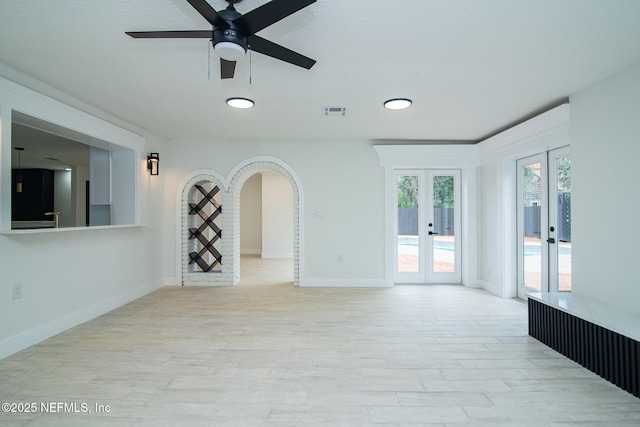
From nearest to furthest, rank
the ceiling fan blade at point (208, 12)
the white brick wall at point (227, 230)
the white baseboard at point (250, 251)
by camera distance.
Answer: the ceiling fan blade at point (208, 12), the white brick wall at point (227, 230), the white baseboard at point (250, 251)

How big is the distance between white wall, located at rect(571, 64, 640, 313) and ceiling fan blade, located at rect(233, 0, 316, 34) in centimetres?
287

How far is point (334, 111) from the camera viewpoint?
12.3 feet

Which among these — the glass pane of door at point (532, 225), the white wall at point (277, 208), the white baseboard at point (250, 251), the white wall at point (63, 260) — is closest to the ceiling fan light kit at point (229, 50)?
the white wall at point (63, 260)

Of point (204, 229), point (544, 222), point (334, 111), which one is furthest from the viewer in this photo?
point (204, 229)

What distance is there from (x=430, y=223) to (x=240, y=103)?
146 inches

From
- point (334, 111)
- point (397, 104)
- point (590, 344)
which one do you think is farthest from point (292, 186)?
point (590, 344)

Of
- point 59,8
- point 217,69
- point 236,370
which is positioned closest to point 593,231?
point 236,370

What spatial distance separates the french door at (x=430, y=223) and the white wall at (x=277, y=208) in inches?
163

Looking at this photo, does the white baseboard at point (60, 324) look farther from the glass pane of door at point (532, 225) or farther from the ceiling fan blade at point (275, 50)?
the glass pane of door at point (532, 225)

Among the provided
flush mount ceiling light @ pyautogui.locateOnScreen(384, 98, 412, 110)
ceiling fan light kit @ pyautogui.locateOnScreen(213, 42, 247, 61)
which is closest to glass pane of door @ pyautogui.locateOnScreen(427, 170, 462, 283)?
flush mount ceiling light @ pyautogui.locateOnScreen(384, 98, 412, 110)

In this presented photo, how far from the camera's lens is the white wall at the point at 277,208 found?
8.88 meters

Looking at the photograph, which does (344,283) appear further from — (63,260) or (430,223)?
(63,260)

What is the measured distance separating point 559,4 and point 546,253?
3192 millimetres

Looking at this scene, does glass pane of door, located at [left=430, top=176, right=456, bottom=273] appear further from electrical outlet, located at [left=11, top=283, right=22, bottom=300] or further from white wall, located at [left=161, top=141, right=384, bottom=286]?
electrical outlet, located at [left=11, top=283, right=22, bottom=300]
